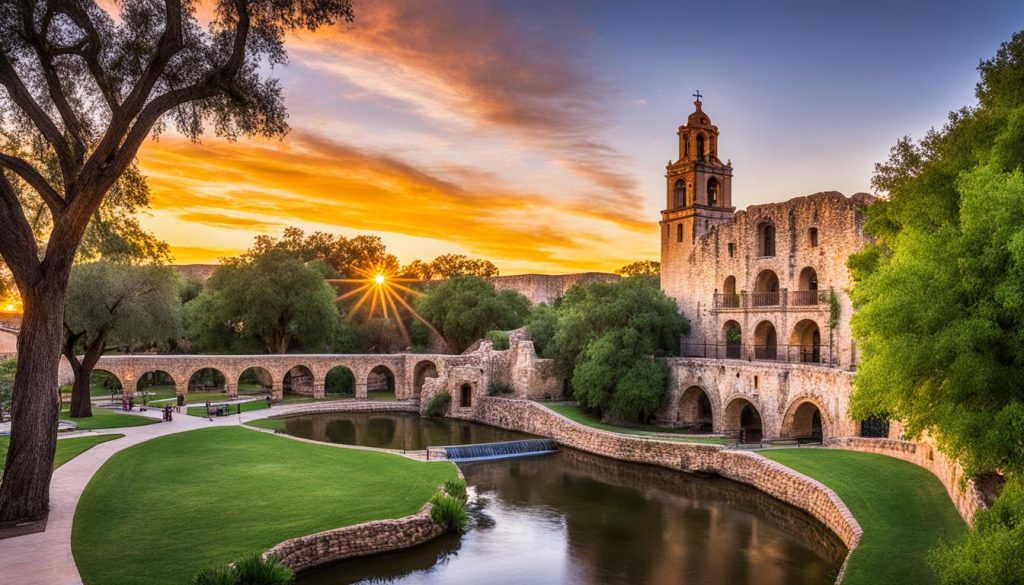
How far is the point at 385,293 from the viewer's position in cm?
5941

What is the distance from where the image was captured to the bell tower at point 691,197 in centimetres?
3728

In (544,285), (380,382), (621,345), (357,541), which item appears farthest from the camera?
(544,285)

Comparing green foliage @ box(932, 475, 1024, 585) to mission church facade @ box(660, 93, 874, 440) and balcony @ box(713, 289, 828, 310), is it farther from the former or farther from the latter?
balcony @ box(713, 289, 828, 310)

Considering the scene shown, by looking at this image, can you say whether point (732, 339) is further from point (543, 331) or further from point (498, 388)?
point (498, 388)

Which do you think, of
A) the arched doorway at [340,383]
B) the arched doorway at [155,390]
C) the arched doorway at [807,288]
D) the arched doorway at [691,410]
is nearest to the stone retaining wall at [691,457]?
the arched doorway at [691,410]

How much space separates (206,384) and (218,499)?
3318cm

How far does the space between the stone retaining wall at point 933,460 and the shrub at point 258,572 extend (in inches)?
434

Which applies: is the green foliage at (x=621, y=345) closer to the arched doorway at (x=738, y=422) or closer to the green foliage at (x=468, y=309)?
the arched doorway at (x=738, y=422)

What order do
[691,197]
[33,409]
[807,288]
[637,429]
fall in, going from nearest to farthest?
[33,409]
[637,429]
[807,288]
[691,197]

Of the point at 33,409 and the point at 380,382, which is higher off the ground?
the point at 33,409

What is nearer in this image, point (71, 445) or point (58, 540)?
point (58, 540)

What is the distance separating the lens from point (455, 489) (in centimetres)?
1864

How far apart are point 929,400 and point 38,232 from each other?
19471 mm

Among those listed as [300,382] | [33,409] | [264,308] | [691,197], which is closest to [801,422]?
[691,197]
